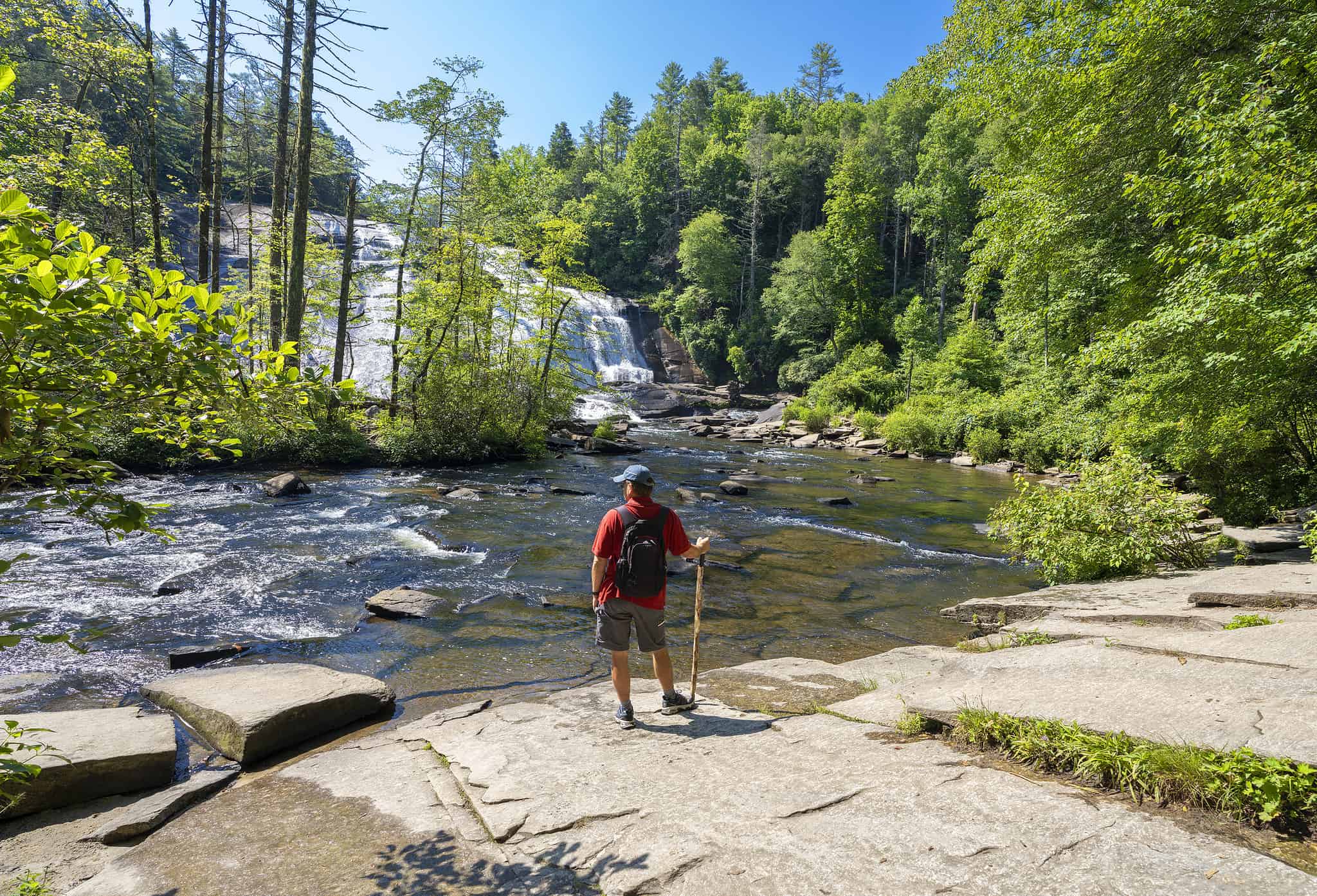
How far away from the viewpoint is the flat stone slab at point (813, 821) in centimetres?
263

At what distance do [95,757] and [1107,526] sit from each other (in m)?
11.4

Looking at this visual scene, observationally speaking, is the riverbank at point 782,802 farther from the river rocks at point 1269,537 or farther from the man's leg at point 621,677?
the river rocks at point 1269,537

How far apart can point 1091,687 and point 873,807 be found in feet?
6.77

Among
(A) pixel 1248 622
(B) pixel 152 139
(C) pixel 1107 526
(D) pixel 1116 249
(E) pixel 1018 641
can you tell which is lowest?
(E) pixel 1018 641

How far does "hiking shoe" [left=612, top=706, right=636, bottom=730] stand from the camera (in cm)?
491

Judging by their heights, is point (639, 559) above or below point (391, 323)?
below

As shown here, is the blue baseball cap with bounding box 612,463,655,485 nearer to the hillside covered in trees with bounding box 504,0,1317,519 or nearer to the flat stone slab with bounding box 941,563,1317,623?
the flat stone slab with bounding box 941,563,1317,623

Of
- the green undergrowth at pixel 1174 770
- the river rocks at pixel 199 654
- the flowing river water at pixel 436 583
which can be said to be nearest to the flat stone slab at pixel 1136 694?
the green undergrowth at pixel 1174 770

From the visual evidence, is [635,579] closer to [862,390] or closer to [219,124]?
[219,124]

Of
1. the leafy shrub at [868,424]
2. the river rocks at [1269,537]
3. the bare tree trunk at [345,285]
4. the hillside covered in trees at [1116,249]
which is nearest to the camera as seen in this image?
the hillside covered in trees at [1116,249]

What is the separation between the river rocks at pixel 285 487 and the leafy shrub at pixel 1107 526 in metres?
15.3

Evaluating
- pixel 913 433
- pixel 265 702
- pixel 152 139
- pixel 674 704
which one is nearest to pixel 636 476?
pixel 674 704

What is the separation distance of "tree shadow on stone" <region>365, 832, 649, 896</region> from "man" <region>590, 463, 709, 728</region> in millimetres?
1803

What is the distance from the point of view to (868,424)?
112 ft
